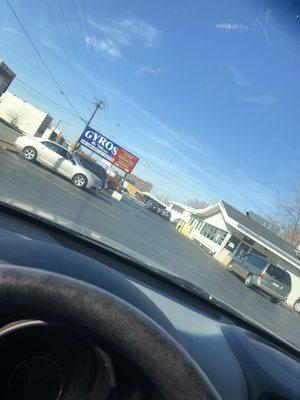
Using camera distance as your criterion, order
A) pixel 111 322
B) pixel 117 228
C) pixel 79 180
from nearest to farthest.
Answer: pixel 111 322 < pixel 117 228 < pixel 79 180

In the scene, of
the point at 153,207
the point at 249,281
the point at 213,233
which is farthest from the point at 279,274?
the point at 153,207

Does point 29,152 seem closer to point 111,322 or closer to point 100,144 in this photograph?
point 111,322

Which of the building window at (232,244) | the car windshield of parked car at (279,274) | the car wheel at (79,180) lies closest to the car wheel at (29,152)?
the car wheel at (79,180)

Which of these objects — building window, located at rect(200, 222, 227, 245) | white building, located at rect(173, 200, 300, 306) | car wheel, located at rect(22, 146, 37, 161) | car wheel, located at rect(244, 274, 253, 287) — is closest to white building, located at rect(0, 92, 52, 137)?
building window, located at rect(200, 222, 227, 245)

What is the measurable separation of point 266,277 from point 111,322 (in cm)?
2377

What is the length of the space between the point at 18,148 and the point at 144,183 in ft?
321

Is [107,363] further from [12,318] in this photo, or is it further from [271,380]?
[271,380]

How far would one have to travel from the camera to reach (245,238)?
37656 mm

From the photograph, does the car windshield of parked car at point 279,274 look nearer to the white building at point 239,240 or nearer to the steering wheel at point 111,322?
the white building at point 239,240

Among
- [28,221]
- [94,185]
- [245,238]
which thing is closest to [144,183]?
[245,238]

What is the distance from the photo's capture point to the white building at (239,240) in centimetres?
3203

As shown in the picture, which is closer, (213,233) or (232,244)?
(232,244)

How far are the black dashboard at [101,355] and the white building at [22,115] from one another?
55659mm

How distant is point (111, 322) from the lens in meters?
0.96
